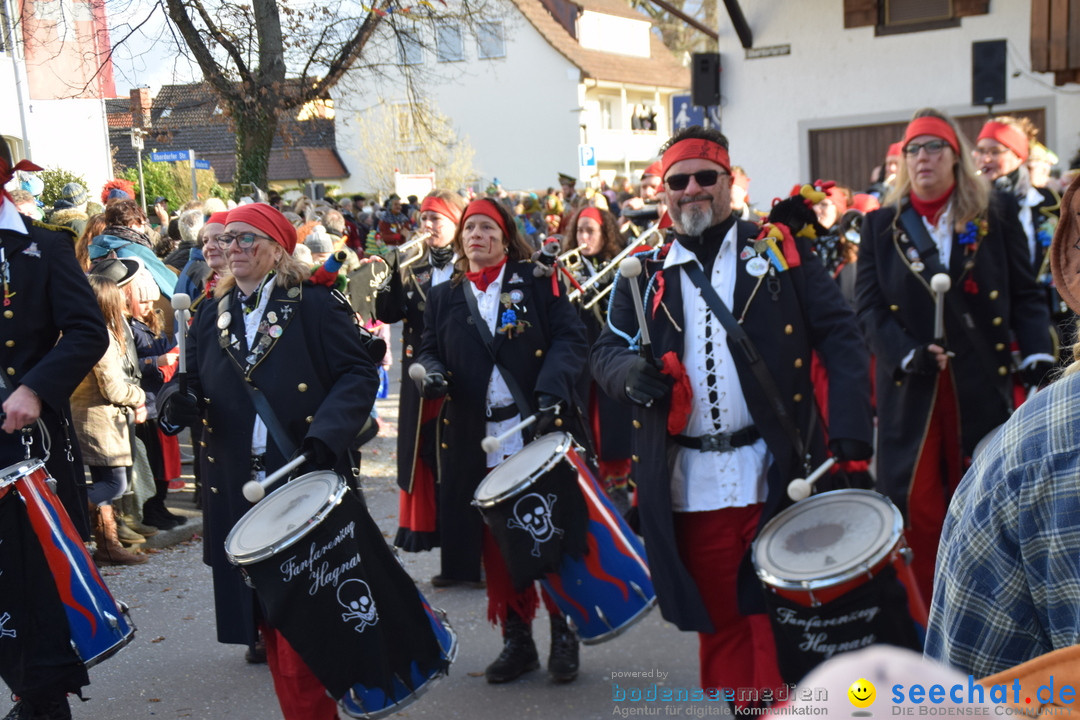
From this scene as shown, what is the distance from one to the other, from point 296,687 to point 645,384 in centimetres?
151

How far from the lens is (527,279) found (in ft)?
16.5

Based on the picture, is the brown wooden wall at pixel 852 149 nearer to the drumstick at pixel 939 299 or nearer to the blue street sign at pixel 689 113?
the blue street sign at pixel 689 113

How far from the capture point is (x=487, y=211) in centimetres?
504

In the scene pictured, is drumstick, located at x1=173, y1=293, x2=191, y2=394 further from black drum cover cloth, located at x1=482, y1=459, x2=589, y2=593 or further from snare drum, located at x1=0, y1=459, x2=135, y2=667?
black drum cover cloth, located at x1=482, y1=459, x2=589, y2=593

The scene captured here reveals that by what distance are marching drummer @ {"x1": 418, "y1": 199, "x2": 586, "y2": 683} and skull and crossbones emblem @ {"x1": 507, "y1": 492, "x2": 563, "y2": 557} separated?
72 centimetres

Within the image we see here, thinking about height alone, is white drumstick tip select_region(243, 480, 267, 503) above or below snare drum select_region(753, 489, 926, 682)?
above

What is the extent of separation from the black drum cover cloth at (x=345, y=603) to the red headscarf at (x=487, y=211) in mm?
1701

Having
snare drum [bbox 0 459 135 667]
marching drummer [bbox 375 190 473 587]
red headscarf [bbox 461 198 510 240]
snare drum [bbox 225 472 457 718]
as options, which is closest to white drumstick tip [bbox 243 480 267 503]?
snare drum [bbox 225 472 457 718]

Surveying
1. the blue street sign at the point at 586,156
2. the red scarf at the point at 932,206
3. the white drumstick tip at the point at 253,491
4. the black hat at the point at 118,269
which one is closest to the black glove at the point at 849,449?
the red scarf at the point at 932,206

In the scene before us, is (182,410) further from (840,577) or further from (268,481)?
(840,577)

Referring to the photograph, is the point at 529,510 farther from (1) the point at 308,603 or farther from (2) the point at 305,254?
(2) the point at 305,254

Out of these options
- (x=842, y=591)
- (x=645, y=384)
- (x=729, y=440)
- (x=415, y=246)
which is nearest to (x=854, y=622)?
(x=842, y=591)

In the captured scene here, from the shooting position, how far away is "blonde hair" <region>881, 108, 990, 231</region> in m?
4.75

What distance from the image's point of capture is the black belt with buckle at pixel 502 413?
4.88 m
